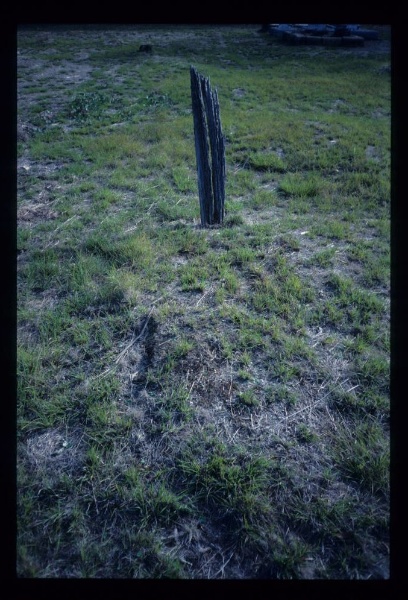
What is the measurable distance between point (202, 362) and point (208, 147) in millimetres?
2722

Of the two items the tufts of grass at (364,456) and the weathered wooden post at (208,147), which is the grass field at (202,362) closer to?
the tufts of grass at (364,456)

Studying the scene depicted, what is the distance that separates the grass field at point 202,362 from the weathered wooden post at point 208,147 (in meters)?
0.28

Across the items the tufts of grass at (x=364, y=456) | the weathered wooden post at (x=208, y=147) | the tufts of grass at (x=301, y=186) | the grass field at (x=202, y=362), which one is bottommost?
the tufts of grass at (x=364, y=456)

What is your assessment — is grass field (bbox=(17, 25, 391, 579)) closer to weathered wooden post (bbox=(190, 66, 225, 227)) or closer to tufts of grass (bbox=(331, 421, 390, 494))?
tufts of grass (bbox=(331, 421, 390, 494))

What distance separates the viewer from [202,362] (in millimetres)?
3016

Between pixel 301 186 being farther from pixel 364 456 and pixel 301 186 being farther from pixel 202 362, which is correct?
pixel 364 456

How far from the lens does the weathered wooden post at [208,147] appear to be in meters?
4.59

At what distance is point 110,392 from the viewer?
9.22ft

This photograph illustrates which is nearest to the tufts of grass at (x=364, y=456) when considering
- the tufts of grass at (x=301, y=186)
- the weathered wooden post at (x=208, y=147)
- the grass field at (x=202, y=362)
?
the grass field at (x=202, y=362)

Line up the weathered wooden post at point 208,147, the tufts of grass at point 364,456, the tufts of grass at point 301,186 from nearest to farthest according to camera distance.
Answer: the tufts of grass at point 364,456
the weathered wooden post at point 208,147
the tufts of grass at point 301,186

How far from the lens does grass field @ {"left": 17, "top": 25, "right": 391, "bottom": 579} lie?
2.04 metres

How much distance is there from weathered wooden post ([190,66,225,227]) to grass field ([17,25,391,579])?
0.28 metres

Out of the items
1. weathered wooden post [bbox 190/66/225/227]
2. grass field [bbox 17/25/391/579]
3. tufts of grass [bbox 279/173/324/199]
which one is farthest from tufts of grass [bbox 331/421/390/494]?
tufts of grass [bbox 279/173/324/199]
